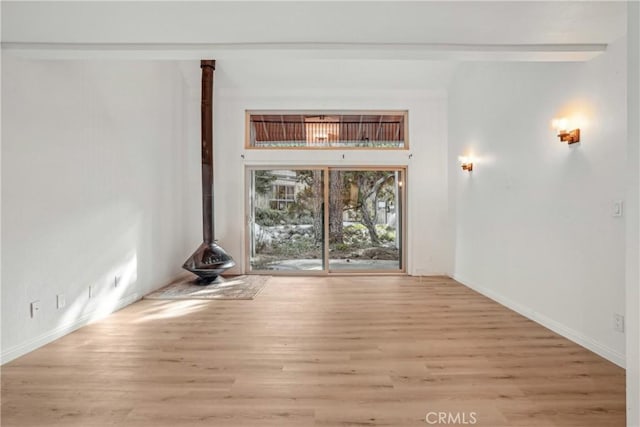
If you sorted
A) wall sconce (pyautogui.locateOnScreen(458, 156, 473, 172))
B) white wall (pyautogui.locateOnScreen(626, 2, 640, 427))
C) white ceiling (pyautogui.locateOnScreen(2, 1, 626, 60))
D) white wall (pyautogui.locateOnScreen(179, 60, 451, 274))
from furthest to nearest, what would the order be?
white wall (pyautogui.locateOnScreen(179, 60, 451, 274)) < wall sconce (pyautogui.locateOnScreen(458, 156, 473, 172)) < white ceiling (pyautogui.locateOnScreen(2, 1, 626, 60)) < white wall (pyautogui.locateOnScreen(626, 2, 640, 427))

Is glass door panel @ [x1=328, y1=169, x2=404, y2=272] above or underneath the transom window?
underneath

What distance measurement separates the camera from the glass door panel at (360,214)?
19.6 feet

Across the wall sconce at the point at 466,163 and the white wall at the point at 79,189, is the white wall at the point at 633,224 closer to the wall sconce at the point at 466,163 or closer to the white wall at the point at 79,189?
the wall sconce at the point at 466,163

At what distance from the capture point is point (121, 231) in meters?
3.89

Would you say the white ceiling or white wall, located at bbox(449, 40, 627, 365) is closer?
the white ceiling

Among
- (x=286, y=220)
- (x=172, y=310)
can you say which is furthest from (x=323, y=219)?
(x=172, y=310)

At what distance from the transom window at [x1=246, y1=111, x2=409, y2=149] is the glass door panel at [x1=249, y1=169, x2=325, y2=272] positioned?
0.55 m

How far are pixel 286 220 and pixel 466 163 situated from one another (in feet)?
10.2

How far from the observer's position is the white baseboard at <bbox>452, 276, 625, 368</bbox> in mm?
2492

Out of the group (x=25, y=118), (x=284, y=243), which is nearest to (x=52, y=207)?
(x=25, y=118)

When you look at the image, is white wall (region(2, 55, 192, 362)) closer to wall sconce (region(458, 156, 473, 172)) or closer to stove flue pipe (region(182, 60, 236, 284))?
stove flue pipe (region(182, 60, 236, 284))

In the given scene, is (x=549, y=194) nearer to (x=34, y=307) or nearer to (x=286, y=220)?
(x=286, y=220)

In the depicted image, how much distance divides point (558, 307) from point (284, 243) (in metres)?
4.09

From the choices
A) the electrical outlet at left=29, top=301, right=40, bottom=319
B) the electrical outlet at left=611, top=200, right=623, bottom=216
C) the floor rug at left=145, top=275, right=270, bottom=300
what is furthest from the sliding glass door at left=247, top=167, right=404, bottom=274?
the electrical outlet at left=611, top=200, right=623, bottom=216
